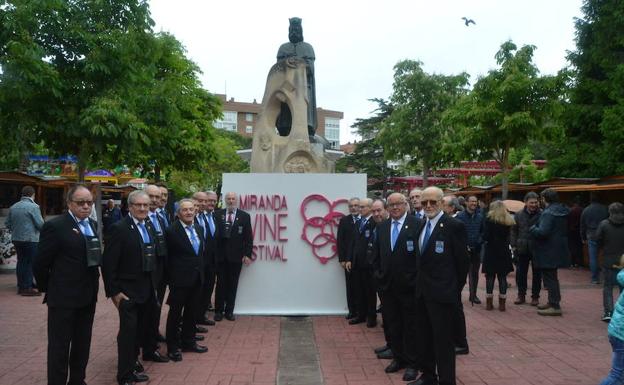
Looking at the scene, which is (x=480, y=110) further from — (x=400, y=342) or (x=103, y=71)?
(x=400, y=342)

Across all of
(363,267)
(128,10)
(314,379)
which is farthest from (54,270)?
(128,10)

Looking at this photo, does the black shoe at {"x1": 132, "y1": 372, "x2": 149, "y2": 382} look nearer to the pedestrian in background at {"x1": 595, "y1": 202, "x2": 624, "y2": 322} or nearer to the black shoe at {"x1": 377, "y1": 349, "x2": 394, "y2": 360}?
the black shoe at {"x1": 377, "y1": 349, "x2": 394, "y2": 360}

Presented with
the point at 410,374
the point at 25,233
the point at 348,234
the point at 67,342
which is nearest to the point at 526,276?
the point at 348,234

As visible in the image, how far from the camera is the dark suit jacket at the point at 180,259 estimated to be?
6043mm

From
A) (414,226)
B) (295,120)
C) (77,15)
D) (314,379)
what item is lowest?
(314,379)

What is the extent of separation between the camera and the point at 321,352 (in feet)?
21.0

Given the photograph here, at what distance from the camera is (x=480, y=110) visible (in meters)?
17.5

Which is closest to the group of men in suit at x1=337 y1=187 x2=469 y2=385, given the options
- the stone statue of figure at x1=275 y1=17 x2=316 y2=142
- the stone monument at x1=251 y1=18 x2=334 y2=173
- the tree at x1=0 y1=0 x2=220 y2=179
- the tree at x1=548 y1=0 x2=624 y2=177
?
the stone monument at x1=251 y1=18 x2=334 y2=173

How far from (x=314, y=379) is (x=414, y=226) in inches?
68.9

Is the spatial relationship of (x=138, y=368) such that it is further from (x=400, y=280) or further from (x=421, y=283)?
(x=421, y=283)

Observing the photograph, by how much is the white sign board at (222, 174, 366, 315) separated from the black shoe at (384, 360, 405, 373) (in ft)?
9.27

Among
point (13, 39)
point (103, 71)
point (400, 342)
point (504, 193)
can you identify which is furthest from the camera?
point (504, 193)

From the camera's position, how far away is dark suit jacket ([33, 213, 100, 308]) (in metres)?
4.51

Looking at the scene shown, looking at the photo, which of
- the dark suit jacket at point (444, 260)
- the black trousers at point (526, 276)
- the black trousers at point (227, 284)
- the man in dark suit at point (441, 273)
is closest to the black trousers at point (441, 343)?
the man in dark suit at point (441, 273)
